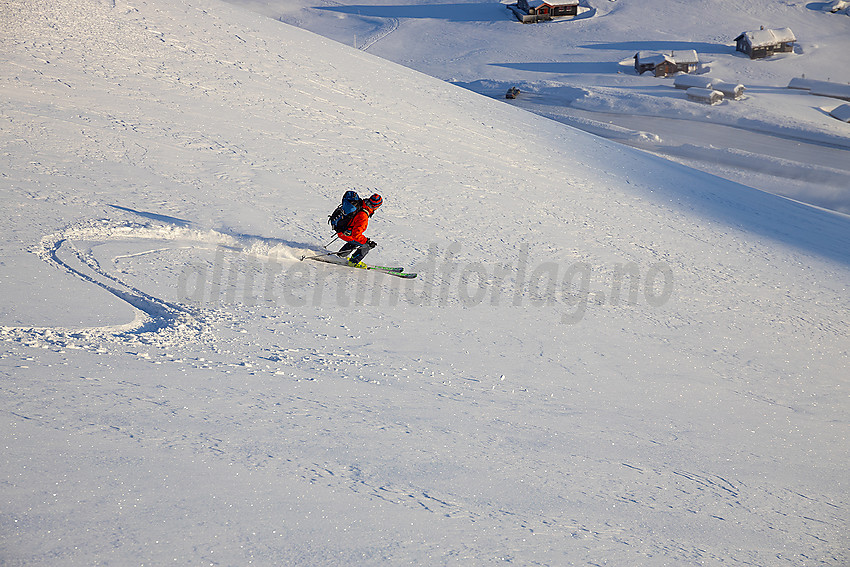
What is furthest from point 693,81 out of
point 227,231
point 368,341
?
point 368,341

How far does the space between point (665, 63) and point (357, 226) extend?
35.0 meters

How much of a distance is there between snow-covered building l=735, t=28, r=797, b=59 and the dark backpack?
41152 millimetres

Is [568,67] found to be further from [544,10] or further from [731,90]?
[544,10]

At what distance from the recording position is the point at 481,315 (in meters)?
8.06

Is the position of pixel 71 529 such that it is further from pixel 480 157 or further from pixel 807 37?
pixel 807 37

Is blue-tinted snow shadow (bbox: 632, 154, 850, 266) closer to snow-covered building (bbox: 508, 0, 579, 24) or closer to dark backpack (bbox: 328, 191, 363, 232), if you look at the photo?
dark backpack (bbox: 328, 191, 363, 232)

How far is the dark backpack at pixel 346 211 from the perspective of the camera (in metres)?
7.99

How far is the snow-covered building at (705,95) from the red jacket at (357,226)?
29116mm

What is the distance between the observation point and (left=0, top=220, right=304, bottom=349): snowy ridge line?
17.9 ft

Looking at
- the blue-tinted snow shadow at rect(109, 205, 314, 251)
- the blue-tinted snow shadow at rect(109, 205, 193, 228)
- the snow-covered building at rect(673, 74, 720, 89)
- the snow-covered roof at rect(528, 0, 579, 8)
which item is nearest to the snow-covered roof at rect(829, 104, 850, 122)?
the snow-covered building at rect(673, 74, 720, 89)

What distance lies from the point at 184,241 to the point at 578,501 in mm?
5758

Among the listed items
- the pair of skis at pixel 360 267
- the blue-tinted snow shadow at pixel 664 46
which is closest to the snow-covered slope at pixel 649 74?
the blue-tinted snow shadow at pixel 664 46

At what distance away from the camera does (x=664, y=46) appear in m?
43.1

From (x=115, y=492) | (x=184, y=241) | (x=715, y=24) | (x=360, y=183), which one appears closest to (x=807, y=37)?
(x=715, y=24)
